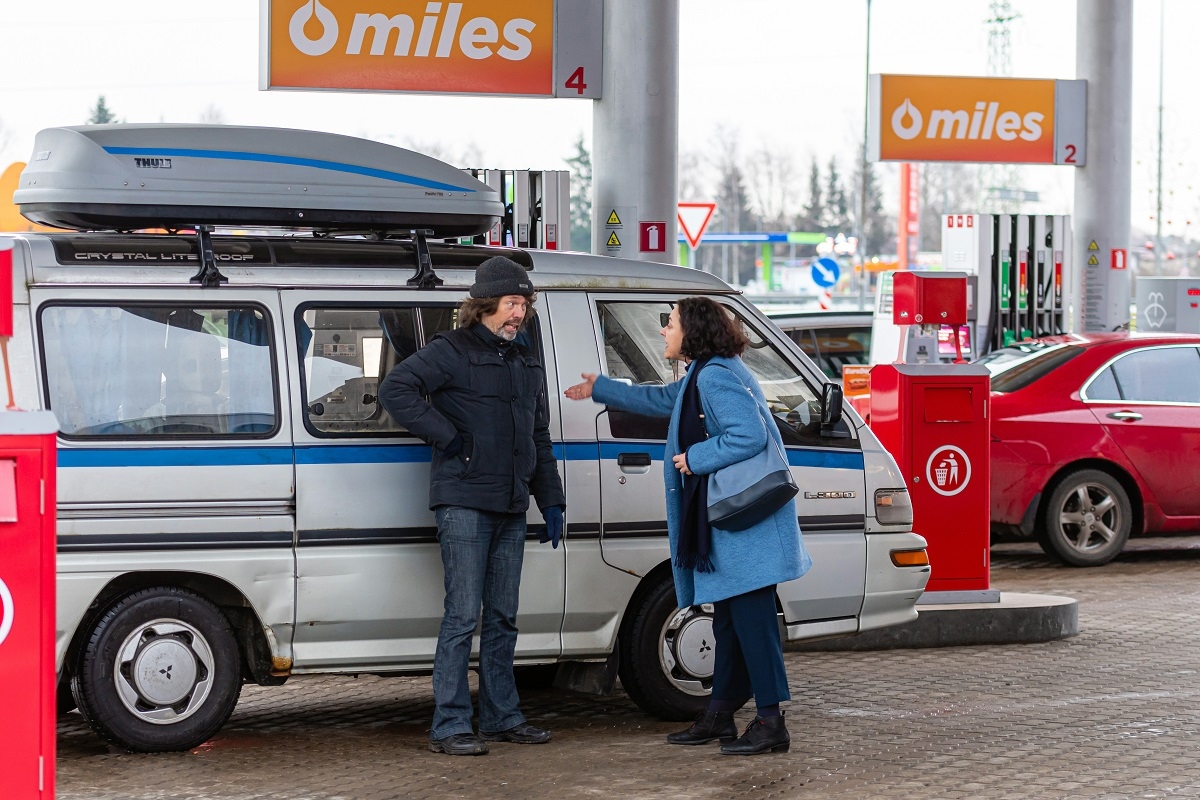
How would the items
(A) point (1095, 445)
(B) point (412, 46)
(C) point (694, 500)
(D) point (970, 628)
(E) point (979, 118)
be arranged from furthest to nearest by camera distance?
(E) point (979, 118) → (A) point (1095, 445) → (B) point (412, 46) → (D) point (970, 628) → (C) point (694, 500)

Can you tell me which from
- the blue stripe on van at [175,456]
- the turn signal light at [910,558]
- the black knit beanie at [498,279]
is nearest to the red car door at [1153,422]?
the turn signal light at [910,558]

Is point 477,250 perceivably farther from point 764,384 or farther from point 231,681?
point 231,681

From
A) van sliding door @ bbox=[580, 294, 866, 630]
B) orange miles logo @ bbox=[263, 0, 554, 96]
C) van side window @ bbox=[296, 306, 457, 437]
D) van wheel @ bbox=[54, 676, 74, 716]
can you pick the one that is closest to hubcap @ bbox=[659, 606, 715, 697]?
van sliding door @ bbox=[580, 294, 866, 630]

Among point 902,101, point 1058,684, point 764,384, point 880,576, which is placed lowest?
point 1058,684

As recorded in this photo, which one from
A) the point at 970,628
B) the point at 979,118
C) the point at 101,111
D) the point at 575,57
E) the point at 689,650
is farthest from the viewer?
the point at 101,111

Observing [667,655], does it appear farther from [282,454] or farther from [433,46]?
[433,46]

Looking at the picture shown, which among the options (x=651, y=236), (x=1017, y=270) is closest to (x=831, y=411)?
(x=651, y=236)

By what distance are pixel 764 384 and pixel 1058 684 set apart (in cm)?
223

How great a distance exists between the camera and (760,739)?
627 centimetres

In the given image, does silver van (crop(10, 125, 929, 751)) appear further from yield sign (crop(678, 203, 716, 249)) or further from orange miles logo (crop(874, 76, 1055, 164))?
yield sign (crop(678, 203, 716, 249))

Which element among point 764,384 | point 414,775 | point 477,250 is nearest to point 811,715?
point 764,384

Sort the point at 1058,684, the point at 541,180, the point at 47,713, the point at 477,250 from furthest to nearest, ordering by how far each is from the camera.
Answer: the point at 541,180 → the point at 1058,684 → the point at 477,250 → the point at 47,713

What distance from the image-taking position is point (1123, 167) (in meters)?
16.3

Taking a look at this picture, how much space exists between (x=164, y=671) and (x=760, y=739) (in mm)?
2272
